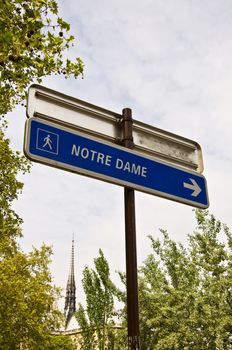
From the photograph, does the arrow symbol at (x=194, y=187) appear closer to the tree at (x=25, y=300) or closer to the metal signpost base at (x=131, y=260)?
the metal signpost base at (x=131, y=260)

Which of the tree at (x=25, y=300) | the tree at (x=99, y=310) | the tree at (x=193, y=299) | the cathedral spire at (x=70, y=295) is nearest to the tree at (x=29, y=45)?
the tree at (x=25, y=300)

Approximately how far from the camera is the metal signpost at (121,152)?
3258 millimetres

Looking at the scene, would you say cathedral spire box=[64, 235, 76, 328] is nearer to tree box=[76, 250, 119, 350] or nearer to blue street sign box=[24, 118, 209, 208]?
tree box=[76, 250, 119, 350]

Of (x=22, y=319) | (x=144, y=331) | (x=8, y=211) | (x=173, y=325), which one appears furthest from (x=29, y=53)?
(x=144, y=331)

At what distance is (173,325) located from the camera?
65.7 ft

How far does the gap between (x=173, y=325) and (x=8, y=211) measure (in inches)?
523

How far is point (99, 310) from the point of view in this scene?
2588 cm

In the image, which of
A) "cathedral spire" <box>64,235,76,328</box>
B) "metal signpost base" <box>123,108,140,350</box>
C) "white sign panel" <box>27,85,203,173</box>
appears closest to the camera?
"metal signpost base" <box>123,108,140,350</box>

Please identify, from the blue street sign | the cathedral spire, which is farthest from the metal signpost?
the cathedral spire

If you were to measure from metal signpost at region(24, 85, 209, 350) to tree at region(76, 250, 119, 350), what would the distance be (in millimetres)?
23179

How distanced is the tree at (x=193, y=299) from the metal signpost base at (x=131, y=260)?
15.6 meters

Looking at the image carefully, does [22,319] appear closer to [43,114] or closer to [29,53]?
[29,53]

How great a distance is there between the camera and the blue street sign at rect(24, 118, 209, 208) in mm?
3268

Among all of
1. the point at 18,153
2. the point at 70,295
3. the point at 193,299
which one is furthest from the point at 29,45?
the point at 70,295
